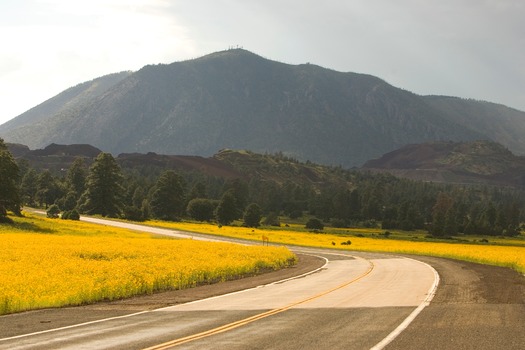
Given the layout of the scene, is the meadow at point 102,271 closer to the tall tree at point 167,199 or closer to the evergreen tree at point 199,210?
the tall tree at point 167,199

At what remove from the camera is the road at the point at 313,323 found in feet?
42.2

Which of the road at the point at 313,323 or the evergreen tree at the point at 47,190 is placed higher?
the evergreen tree at the point at 47,190

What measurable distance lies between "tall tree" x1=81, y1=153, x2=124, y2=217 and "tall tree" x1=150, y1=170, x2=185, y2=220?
47.0 feet

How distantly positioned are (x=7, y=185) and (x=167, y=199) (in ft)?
210

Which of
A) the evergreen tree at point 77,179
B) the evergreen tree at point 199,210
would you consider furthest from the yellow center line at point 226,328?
the evergreen tree at point 77,179

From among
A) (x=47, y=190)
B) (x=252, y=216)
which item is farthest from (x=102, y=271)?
(x=47, y=190)

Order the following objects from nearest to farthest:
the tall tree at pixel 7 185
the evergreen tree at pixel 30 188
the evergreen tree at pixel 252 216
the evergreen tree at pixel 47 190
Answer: the tall tree at pixel 7 185 < the evergreen tree at pixel 252 216 < the evergreen tree at pixel 47 190 < the evergreen tree at pixel 30 188

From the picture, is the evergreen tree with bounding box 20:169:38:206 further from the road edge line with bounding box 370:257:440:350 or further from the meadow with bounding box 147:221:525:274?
the road edge line with bounding box 370:257:440:350

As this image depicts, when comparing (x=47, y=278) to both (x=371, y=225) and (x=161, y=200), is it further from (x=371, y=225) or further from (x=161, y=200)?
(x=371, y=225)

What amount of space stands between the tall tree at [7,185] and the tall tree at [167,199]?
59296 mm

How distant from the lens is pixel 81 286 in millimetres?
22125

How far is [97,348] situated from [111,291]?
10.4 metres

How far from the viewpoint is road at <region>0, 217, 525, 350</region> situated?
12.9 meters

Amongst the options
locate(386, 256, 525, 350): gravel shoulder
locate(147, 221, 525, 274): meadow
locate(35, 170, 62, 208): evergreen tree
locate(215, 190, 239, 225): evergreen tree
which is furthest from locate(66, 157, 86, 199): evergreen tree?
locate(386, 256, 525, 350): gravel shoulder
